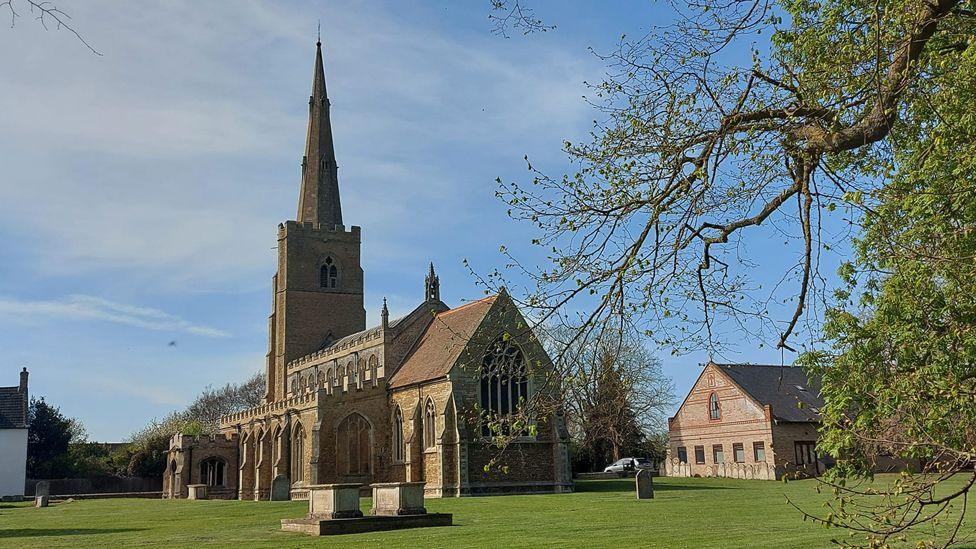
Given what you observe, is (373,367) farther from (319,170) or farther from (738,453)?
(738,453)

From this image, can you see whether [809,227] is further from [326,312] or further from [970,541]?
[326,312]

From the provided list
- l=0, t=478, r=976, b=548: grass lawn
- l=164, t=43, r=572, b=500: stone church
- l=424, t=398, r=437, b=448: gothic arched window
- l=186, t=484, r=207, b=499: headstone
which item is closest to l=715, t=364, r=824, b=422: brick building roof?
l=164, t=43, r=572, b=500: stone church

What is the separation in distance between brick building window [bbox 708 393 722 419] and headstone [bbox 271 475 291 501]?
27.4 metres

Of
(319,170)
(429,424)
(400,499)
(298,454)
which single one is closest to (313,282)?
(319,170)

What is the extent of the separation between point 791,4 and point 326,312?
49515mm

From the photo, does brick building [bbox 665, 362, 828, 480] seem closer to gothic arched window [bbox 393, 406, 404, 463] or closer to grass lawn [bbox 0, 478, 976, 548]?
gothic arched window [bbox 393, 406, 404, 463]

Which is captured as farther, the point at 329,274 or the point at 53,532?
the point at 329,274

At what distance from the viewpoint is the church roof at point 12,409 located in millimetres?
59013

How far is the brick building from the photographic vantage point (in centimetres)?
5109

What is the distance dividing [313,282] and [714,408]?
26883 mm

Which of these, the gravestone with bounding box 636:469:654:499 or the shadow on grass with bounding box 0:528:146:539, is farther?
the gravestone with bounding box 636:469:654:499

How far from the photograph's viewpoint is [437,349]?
135 ft

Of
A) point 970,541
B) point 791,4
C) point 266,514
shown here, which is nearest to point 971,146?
point 791,4

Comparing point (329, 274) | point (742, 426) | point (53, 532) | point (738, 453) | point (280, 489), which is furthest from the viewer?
point (329, 274)
